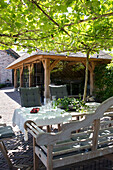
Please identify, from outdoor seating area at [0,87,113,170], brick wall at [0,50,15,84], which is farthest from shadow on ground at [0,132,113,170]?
brick wall at [0,50,15,84]

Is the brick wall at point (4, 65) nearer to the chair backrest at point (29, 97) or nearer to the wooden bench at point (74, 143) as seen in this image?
the chair backrest at point (29, 97)

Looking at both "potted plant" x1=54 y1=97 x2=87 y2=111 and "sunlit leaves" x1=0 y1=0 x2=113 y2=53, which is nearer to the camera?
"sunlit leaves" x1=0 y1=0 x2=113 y2=53

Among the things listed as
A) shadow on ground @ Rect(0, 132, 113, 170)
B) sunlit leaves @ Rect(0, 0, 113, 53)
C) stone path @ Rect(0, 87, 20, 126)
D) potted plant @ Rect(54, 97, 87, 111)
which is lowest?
stone path @ Rect(0, 87, 20, 126)

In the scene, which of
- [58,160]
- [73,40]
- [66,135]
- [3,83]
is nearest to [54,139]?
[66,135]

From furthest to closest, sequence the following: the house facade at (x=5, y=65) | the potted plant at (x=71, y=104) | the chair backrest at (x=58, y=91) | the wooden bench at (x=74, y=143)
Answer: the house facade at (x=5, y=65) < the chair backrest at (x=58, y=91) < the potted plant at (x=71, y=104) < the wooden bench at (x=74, y=143)

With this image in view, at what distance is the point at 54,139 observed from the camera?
4.79 ft

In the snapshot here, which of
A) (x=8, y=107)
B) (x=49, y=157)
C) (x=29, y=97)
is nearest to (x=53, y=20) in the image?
(x=29, y=97)

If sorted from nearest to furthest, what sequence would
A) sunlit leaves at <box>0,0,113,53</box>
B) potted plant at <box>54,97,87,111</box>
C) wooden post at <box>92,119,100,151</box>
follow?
wooden post at <box>92,119,100,151</box> < sunlit leaves at <box>0,0,113,53</box> < potted plant at <box>54,97,87,111</box>

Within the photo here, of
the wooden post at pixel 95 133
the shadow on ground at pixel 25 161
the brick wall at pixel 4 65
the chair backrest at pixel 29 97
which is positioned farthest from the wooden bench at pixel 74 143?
the brick wall at pixel 4 65

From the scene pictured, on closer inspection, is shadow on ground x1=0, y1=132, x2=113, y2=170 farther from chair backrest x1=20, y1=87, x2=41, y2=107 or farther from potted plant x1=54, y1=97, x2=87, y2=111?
chair backrest x1=20, y1=87, x2=41, y2=107

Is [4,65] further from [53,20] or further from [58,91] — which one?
[53,20]

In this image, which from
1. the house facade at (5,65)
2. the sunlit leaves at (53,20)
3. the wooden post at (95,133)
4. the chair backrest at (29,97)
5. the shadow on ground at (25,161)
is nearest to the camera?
the wooden post at (95,133)

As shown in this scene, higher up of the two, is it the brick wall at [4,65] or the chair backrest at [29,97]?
the brick wall at [4,65]

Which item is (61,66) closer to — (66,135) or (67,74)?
(67,74)
